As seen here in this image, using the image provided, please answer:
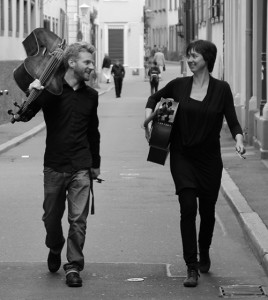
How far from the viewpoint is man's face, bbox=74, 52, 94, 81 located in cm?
862

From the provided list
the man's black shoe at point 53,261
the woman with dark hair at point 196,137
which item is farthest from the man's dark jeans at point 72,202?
the woman with dark hair at point 196,137

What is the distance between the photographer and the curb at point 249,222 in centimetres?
989

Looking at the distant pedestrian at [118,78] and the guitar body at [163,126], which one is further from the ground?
the distant pedestrian at [118,78]

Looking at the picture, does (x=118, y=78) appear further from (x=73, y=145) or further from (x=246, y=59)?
(x=73, y=145)

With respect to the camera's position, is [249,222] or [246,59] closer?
[249,222]

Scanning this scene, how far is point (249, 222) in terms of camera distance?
1141cm

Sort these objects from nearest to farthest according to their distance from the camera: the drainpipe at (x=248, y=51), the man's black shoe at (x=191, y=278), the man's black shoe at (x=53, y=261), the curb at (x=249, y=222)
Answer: the man's black shoe at (x=191, y=278), the man's black shoe at (x=53, y=261), the curb at (x=249, y=222), the drainpipe at (x=248, y=51)

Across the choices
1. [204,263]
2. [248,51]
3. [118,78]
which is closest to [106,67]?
[118,78]

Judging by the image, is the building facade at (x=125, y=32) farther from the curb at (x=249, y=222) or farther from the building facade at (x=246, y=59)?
the curb at (x=249, y=222)

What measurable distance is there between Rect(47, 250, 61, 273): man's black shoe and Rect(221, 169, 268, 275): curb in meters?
1.58

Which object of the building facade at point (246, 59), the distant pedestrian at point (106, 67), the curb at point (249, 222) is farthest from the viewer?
the distant pedestrian at point (106, 67)

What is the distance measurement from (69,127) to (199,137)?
93 cm

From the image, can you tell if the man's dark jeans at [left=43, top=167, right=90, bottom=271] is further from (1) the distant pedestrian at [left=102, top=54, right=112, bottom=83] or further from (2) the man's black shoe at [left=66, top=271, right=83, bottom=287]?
(1) the distant pedestrian at [left=102, top=54, right=112, bottom=83]

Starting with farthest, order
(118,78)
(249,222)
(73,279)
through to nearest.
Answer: (118,78) < (249,222) < (73,279)
